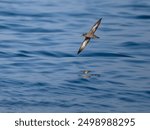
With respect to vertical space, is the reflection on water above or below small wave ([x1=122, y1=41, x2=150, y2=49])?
below

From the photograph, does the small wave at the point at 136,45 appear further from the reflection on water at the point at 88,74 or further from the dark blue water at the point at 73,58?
the reflection on water at the point at 88,74

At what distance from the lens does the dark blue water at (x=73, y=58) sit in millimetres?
12750

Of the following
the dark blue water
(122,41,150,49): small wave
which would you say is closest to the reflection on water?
the dark blue water

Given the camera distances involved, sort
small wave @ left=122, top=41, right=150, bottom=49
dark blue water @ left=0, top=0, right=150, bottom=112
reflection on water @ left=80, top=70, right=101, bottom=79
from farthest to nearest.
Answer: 1. small wave @ left=122, top=41, right=150, bottom=49
2. reflection on water @ left=80, top=70, right=101, bottom=79
3. dark blue water @ left=0, top=0, right=150, bottom=112

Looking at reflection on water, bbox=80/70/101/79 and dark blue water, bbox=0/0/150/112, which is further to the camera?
reflection on water, bbox=80/70/101/79

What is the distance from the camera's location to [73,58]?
14875mm

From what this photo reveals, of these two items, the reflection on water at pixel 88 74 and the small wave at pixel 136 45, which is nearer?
the reflection on water at pixel 88 74

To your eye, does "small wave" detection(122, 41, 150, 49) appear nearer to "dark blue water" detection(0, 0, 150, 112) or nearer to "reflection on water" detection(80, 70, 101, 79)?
"dark blue water" detection(0, 0, 150, 112)

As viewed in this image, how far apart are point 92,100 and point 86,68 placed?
175cm

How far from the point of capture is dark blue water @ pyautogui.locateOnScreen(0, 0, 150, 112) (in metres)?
12.8

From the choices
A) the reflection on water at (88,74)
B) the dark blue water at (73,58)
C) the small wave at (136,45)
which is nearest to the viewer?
the dark blue water at (73,58)

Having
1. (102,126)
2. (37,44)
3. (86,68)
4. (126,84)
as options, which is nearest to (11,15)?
(37,44)

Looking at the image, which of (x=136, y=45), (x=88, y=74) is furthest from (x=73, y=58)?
(x=136, y=45)

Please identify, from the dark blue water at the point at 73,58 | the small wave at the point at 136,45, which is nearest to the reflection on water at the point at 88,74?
the dark blue water at the point at 73,58
